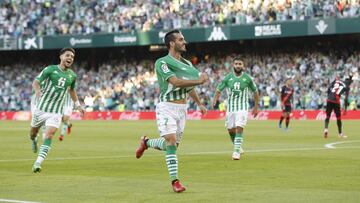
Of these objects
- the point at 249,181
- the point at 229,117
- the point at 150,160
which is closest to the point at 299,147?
the point at 229,117

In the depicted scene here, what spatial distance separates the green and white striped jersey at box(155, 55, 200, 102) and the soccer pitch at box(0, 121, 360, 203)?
1443mm

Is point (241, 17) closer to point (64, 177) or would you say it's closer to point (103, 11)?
point (103, 11)

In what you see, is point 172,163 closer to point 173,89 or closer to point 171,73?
point 173,89

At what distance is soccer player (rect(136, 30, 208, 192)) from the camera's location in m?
13.7

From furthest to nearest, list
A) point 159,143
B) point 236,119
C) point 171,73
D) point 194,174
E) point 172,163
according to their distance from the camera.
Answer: point 236,119
point 194,174
point 159,143
point 171,73
point 172,163

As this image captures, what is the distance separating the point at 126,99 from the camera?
65375 mm

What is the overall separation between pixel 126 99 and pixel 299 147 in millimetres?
40468

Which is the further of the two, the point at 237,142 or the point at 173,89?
the point at 237,142

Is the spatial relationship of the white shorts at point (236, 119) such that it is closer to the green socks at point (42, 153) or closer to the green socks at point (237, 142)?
the green socks at point (237, 142)

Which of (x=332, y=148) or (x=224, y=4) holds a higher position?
(x=224, y=4)

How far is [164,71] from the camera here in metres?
13.8

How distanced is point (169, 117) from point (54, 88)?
17.3 feet

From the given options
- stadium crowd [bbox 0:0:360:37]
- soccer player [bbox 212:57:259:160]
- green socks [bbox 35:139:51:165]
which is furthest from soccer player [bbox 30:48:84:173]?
stadium crowd [bbox 0:0:360:37]

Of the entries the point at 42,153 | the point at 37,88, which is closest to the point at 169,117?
the point at 42,153
